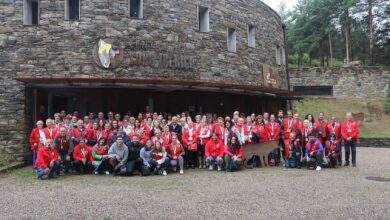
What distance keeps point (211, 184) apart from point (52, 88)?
297 inches

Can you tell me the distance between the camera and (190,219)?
536cm

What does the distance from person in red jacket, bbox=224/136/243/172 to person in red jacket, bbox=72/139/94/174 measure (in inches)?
149

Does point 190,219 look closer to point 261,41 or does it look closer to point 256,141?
point 256,141

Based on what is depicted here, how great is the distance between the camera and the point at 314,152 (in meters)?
10.1

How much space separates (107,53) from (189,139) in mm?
4974

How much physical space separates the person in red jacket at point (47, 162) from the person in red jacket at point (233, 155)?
4.57m

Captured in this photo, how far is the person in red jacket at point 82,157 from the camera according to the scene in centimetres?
968

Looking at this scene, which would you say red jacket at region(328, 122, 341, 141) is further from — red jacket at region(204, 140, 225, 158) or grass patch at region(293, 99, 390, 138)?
grass patch at region(293, 99, 390, 138)

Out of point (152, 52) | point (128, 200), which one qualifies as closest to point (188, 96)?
point (152, 52)

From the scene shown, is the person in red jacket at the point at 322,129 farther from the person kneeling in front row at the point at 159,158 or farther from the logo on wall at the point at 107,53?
the logo on wall at the point at 107,53

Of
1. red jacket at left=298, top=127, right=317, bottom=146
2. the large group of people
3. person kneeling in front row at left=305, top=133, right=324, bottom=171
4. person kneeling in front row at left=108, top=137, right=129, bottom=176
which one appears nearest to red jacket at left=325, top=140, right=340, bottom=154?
the large group of people

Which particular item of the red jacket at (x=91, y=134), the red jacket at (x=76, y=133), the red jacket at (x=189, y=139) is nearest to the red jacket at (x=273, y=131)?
A: the red jacket at (x=189, y=139)

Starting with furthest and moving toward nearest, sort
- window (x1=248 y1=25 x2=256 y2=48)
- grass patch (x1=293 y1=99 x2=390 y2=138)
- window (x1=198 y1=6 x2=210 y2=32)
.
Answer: grass patch (x1=293 y1=99 x2=390 y2=138) < window (x1=248 y1=25 x2=256 y2=48) < window (x1=198 y1=6 x2=210 y2=32)

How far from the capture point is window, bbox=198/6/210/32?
15523mm
